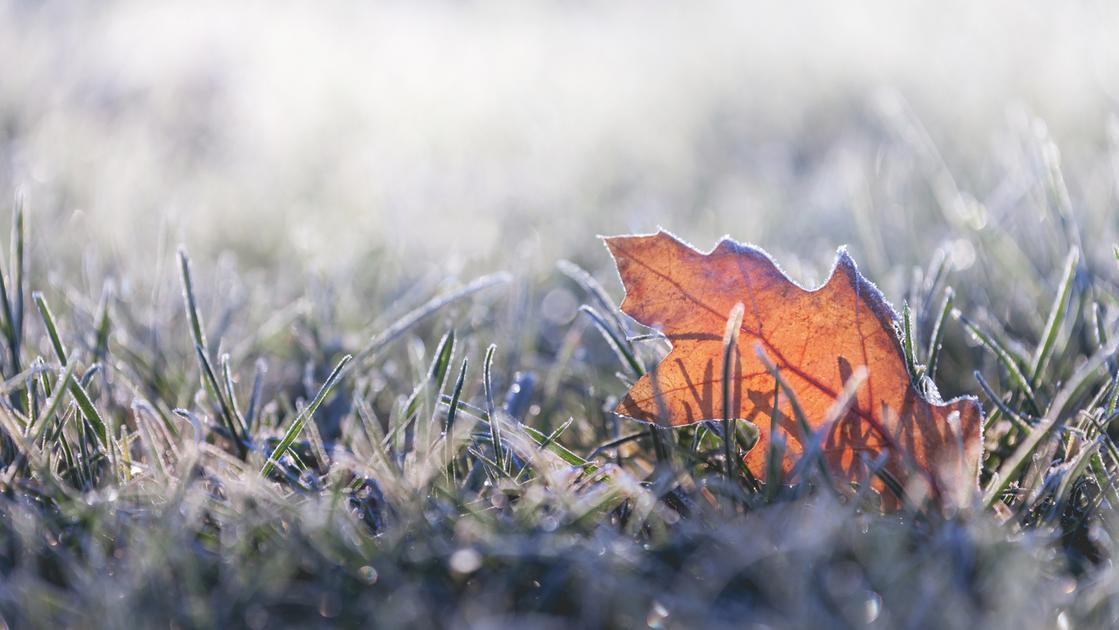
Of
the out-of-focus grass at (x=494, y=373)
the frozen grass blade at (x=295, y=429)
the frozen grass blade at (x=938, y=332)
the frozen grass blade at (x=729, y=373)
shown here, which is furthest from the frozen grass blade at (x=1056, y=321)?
the frozen grass blade at (x=295, y=429)

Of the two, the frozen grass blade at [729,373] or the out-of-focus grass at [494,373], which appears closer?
the out-of-focus grass at [494,373]

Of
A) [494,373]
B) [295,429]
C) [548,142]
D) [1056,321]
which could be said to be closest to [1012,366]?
[1056,321]

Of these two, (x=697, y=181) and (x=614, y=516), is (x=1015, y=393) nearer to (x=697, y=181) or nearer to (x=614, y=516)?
(x=614, y=516)

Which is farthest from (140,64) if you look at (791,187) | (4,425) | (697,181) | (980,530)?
(980,530)

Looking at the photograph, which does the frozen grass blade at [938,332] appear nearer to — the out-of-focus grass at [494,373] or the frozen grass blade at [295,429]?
the out-of-focus grass at [494,373]

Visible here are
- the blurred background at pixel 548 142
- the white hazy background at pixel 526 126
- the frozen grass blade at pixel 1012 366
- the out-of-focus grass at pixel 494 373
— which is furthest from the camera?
the white hazy background at pixel 526 126

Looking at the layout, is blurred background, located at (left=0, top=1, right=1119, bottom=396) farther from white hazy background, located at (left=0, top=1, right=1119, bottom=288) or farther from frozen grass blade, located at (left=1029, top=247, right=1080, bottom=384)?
frozen grass blade, located at (left=1029, top=247, right=1080, bottom=384)
